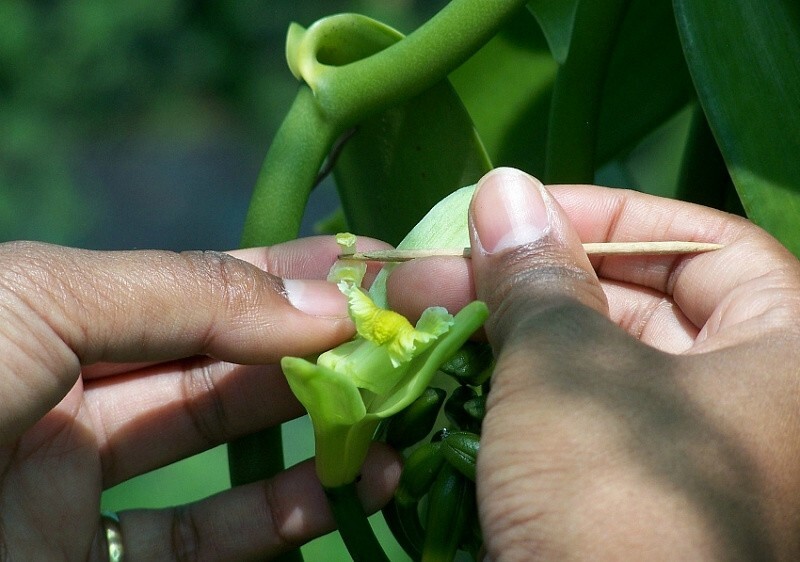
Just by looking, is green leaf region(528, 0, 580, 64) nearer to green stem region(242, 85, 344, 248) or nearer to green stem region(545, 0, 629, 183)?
green stem region(545, 0, 629, 183)

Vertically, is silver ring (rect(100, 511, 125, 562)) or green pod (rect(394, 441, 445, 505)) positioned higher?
green pod (rect(394, 441, 445, 505))

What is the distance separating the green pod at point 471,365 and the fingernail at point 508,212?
7 centimetres

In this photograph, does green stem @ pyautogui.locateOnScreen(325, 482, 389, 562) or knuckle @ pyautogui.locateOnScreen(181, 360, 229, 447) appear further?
knuckle @ pyautogui.locateOnScreen(181, 360, 229, 447)

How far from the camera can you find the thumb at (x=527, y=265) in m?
0.48

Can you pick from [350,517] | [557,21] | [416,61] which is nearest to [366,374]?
[350,517]

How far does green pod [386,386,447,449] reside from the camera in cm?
60

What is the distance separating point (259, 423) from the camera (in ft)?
2.35

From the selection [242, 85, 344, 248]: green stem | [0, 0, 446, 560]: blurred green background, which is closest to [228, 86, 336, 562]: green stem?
[242, 85, 344, 248]: green stem

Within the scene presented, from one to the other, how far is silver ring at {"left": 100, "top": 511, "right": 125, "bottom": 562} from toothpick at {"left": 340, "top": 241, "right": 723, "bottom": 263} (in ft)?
1.02

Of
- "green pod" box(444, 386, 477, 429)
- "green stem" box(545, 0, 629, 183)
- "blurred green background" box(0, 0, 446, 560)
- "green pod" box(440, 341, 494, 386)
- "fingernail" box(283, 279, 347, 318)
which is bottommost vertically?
"blurred green background" box(0, 0, 446, 560)

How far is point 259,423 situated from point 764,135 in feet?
1.31

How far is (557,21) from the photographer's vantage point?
73 centimetres

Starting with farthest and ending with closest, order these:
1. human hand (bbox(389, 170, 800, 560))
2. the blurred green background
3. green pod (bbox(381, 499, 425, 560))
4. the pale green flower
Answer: the blurred green background → green pod (bbox(381, 499, 425, 560)) → the pale green flower → human hand (bbox(389, 170, 800, 560))

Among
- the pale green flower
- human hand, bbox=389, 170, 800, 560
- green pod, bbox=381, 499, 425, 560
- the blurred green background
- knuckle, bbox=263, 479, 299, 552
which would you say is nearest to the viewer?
human hand, bbox=389, 170, 800, 560
